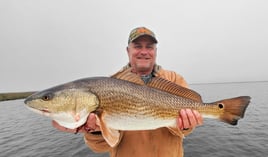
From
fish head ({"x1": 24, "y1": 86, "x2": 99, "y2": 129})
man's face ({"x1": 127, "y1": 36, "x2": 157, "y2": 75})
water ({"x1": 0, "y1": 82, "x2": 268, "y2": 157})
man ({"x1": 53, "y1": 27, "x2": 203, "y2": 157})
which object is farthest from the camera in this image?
water ({"x1": 0, "y1": 82, "x2": 268, "y2": 157})

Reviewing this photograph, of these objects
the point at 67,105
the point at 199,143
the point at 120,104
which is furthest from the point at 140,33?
the point at 199,143

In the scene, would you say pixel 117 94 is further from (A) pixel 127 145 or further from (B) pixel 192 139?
(B) pixel 192 139

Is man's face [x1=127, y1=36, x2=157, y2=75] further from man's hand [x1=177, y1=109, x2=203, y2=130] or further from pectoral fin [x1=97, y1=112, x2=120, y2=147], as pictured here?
pectoral fin [x1=97, y1=112, x2=120, y2=147]

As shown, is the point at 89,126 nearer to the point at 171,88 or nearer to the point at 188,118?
the point at 171,88

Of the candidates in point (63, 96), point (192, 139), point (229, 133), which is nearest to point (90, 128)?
point (63, 96)

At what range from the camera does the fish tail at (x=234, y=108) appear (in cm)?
351

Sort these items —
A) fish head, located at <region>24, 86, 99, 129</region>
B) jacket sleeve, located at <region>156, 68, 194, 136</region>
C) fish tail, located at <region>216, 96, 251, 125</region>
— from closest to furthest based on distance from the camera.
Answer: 1. fish head, located at <region>24, 86, 99, 129</region>
2. fish tail, located at <region>216, 96, 251, 125</region>
3. jacket sleeve, located at <region>156, 68, 194, 136</region>

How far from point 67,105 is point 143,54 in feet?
6.25

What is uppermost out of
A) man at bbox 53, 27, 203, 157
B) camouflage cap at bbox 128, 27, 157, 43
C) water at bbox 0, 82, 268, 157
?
camouflage cap at bbox 128, 27, 157, 43

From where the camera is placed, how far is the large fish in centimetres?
337

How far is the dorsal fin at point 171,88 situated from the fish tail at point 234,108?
1.51 ft

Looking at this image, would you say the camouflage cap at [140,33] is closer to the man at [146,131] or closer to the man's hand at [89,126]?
the man at [146,131]

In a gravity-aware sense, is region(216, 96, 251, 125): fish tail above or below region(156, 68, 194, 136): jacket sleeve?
below

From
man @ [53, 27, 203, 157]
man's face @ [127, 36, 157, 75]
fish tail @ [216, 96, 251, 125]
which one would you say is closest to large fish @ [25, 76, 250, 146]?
fish tail @ [216, 96, 251, 125]
